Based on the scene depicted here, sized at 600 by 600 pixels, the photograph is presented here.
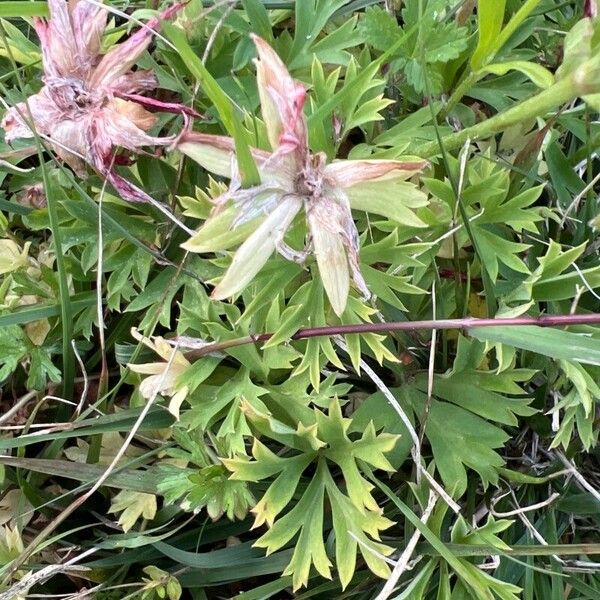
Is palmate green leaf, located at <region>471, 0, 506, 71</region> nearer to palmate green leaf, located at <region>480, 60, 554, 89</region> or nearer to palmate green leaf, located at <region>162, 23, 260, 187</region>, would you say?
palmate green leaf, located at <region>480, 60, 554, 89</region>

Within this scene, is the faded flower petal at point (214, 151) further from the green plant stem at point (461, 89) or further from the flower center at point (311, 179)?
the green plant stem at point (461, 89)

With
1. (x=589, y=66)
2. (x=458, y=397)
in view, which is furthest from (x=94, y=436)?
(x=589, y=66)

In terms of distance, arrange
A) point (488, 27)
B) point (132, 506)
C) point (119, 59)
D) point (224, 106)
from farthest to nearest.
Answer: point (132, 506)
point (119, 59)
point (488, 27)
point (224, 106)

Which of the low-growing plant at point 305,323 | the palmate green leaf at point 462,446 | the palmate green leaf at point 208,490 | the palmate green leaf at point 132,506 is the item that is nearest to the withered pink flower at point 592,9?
the low-growing plant at point 305,323

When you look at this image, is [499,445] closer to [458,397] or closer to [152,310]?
[458,397]

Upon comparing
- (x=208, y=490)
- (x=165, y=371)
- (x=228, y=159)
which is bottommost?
(x=208, y=490)

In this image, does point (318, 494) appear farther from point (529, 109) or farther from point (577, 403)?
point (529, 109)

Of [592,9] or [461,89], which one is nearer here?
[592,9]

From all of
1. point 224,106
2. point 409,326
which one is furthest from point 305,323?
point 224,106
